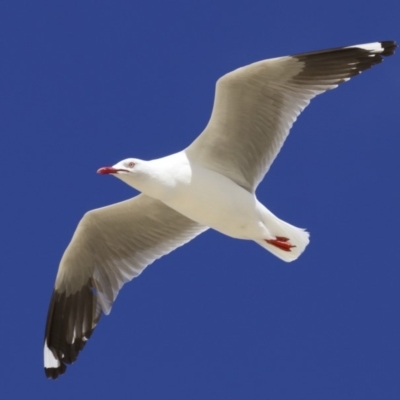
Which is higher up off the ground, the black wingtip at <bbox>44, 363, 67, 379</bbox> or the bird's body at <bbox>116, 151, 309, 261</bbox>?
the bird's body at <bbox>116, 151, 309, 261</bbox>

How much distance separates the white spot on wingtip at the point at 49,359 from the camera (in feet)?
41.8

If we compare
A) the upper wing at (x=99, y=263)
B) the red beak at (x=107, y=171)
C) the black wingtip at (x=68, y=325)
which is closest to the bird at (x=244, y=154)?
the red beak at (x=107, y=171)

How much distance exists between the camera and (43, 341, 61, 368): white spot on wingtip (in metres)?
12.7

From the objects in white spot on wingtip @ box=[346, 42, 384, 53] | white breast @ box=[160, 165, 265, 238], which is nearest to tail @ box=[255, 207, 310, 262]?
white breast @ box=[160, 165, 265, 238]

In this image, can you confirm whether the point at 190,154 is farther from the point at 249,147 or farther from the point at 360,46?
the point at 360,46

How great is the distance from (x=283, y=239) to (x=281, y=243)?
1.6 inches

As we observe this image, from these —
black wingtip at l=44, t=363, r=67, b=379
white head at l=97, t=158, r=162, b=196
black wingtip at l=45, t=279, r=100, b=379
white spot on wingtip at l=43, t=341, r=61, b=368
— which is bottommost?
black wingtip at l=44, t=363, r=67, b=379

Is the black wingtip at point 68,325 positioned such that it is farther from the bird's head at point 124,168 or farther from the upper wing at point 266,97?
the upper wing at point 266,97

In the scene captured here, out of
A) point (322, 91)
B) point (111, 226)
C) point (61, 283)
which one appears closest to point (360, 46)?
point (322, 91)

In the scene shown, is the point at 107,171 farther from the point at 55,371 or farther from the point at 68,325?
the point at 55,371

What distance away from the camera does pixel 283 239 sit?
451 inches

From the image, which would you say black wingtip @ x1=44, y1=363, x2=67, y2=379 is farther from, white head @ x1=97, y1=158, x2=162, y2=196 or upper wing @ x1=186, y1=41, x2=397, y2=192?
upper wing @ x1=186, y1=41, x2=397, y2=192

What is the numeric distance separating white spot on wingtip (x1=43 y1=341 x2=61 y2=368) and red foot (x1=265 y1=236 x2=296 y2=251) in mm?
2782

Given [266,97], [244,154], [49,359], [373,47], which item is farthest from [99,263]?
[373,47]
